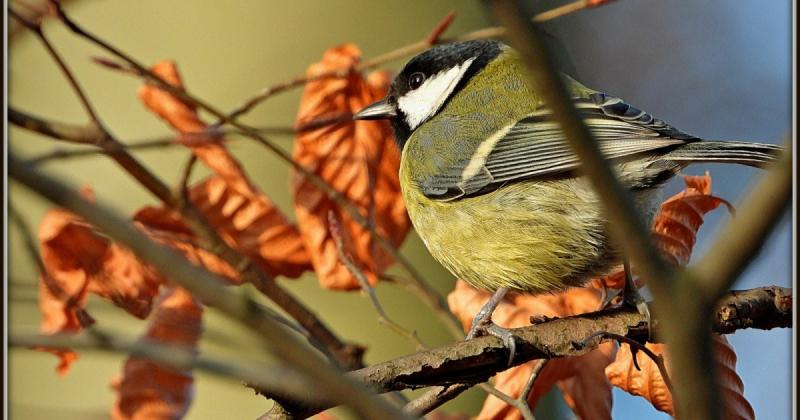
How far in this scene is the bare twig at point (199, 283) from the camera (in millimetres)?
621

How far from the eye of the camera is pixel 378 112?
2.15 m

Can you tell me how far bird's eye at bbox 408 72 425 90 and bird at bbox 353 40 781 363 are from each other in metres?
0.05

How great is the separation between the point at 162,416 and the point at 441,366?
0.70 meters

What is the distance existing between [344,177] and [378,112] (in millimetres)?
194

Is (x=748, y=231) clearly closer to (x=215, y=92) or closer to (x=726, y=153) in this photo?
(x=726, y=153)

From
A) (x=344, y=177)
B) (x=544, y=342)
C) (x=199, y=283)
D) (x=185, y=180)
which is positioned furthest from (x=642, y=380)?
(x=199, y=283)

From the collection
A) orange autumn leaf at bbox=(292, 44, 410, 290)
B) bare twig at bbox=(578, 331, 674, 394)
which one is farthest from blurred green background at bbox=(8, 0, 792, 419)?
bare twig at bbox=(578, 331, 674, 394)

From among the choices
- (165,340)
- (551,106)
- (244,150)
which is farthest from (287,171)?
(551,106)

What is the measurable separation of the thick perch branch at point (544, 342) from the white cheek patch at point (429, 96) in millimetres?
867

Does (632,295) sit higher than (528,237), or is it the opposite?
(528,237)

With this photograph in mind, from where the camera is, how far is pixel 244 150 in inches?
103

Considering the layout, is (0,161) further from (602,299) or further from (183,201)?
(602,299)

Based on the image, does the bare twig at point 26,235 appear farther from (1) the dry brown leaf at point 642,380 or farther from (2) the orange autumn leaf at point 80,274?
(1) the dry brown leaf at point 642,380

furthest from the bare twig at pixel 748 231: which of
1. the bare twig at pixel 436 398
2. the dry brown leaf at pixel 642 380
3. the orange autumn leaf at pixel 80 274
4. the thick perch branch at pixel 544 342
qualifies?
the orange autumn leaf at pixel 80 274
